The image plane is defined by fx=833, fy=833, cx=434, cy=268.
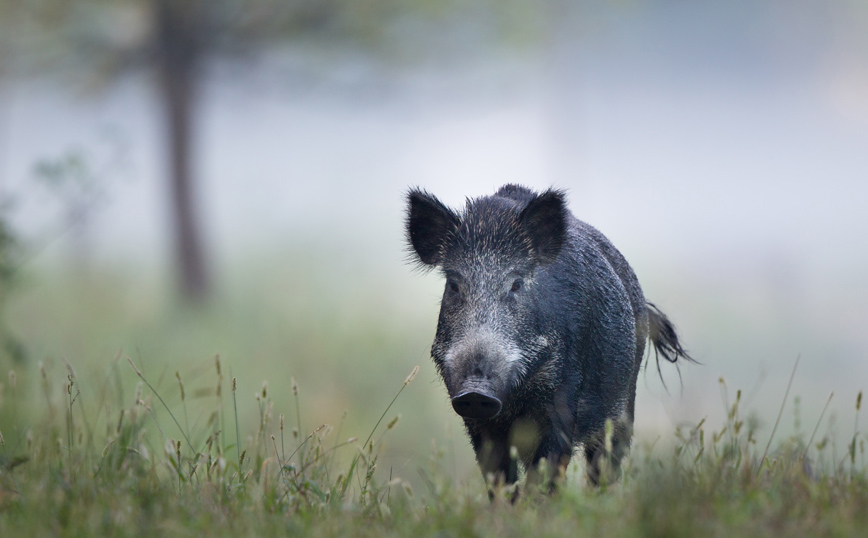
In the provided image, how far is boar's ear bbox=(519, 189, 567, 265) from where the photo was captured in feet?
13.3

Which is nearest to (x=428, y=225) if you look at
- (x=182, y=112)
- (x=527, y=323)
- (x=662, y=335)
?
(x=527, y=323)

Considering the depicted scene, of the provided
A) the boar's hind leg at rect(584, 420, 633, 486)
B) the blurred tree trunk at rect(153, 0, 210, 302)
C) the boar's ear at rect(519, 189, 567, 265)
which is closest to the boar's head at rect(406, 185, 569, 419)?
the boar's ear at rect(519, 189, 567, 265)

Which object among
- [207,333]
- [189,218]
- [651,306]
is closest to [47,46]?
[189,218]

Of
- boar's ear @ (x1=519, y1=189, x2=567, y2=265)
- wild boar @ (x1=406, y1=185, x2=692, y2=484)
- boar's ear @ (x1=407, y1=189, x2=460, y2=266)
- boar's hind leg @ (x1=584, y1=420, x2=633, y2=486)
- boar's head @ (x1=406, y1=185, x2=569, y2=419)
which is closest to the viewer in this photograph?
boar's head @ (x1=406, y1=185, x2=569, y2=419)

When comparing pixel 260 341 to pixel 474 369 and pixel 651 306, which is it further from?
pixel 474 369

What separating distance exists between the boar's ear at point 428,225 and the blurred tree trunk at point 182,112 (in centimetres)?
902

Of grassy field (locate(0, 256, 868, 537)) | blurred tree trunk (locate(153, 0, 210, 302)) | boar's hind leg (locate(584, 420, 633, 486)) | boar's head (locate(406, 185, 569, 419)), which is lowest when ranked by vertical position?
boar's hind leg (locate(584, 420, 633, 486))

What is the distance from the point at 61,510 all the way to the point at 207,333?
31.8 feet

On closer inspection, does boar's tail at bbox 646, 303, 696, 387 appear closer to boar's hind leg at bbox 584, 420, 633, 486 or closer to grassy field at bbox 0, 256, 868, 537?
boar's hind leg at bbox 584, 420, 633, 486

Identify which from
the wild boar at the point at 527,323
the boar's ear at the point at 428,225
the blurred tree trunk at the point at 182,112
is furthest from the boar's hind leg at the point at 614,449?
the blurred tree trunk at the point at 182,112

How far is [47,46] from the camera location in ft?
38.6

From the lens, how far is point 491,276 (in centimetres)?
398

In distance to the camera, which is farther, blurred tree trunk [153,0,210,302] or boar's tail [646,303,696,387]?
blurred tree trunk [153,0,210,302]

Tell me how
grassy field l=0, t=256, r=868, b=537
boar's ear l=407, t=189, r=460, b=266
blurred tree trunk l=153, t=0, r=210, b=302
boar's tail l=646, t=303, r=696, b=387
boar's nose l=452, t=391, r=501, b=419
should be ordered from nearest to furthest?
grassy field l=0, t=256, r=868, b=537, boar's nose l=452, t=391, r=501, b=419, boar's ear l=407, t=189, r=460, b=266, boar's tail l=646, t=303, r=696, b=387, blurred tree trunk l=153, t=0, r=210, b=302
